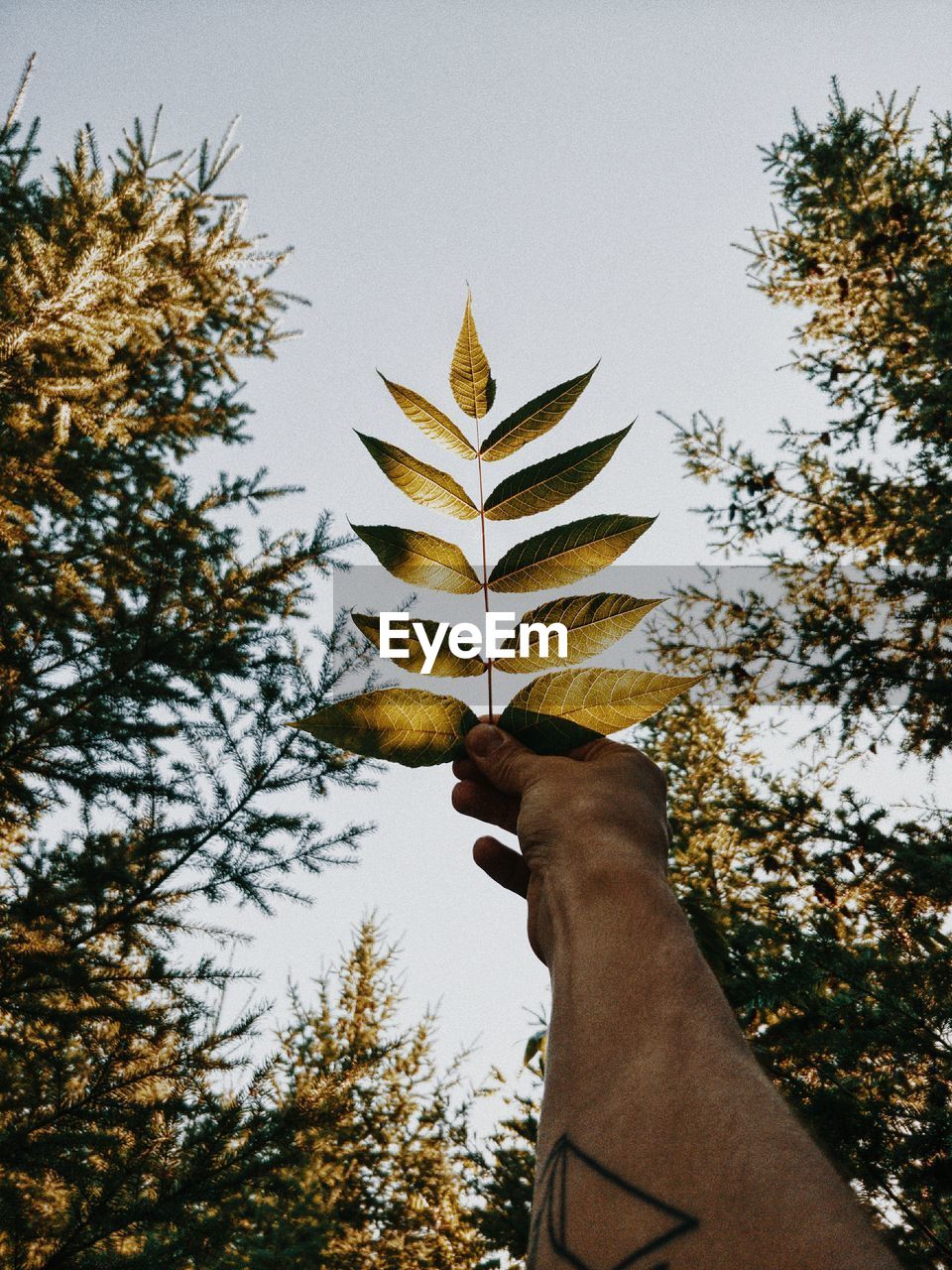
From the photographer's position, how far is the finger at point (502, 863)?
1414mm

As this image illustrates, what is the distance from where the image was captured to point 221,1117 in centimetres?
378

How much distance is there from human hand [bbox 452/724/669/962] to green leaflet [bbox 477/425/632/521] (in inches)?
15.9

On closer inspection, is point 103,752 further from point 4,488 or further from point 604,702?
point 604,702

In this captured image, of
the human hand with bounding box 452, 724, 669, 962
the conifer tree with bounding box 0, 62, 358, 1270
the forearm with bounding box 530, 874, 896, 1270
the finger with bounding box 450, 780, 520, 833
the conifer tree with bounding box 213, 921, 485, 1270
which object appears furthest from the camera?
the conifer tree with bounding box 213, 921, 485, 1270

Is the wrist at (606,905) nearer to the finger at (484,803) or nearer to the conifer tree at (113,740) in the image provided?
the finger at (484,803)

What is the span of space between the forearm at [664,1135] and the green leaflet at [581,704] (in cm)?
29

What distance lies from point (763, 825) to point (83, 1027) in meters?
4.62

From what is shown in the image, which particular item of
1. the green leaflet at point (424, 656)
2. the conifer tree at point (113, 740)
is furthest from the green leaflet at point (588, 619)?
the conifer tree at point (113, 740)

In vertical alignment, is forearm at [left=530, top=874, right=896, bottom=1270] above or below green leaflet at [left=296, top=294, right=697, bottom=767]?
below

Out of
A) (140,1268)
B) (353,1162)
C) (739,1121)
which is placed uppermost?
(739,1121)

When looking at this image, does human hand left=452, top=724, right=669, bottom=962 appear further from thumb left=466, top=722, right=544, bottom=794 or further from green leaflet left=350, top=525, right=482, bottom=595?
green leaflet left=350, top=525, right=482, bottom=595

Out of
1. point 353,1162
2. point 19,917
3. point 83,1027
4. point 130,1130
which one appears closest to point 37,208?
point 19,917

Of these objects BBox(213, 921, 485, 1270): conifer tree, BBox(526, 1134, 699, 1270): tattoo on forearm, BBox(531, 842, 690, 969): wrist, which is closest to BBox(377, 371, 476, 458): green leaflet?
BBox(531, 842, 690, 969): wrist

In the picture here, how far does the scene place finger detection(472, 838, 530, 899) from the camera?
4.64 ft
